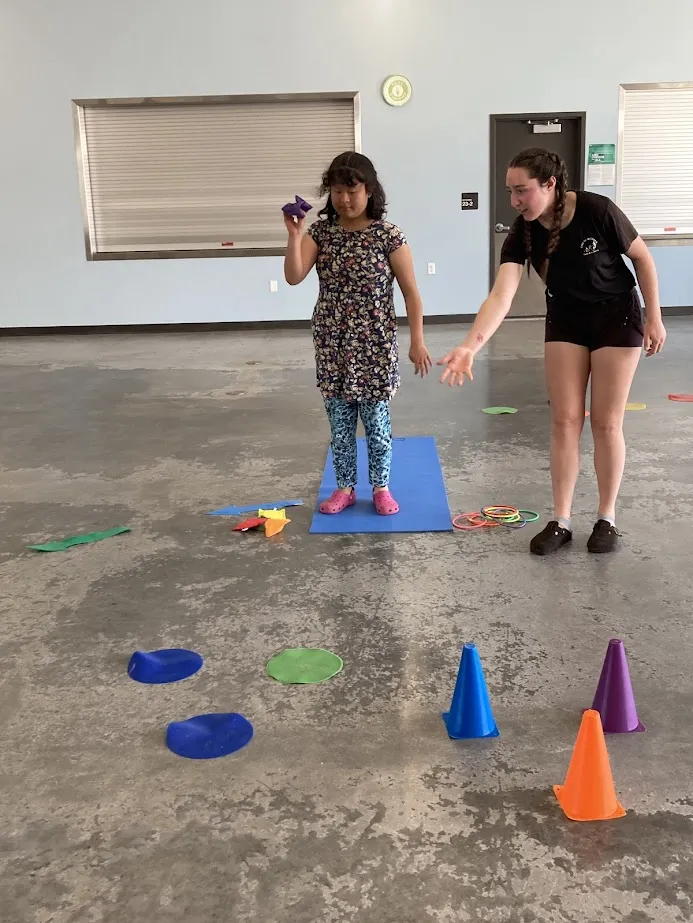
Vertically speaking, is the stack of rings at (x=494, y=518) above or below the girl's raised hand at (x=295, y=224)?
below

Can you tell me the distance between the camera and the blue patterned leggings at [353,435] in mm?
3254

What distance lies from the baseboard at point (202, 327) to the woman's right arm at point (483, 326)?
7361 mm

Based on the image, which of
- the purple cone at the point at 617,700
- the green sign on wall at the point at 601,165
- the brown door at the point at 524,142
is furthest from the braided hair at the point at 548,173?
the green sign on wall at the point at 601,165

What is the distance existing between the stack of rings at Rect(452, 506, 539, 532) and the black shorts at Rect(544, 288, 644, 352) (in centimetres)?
75

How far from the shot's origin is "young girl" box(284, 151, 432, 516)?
9.98 feet

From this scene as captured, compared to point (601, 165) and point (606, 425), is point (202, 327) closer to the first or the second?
point (601, 165)

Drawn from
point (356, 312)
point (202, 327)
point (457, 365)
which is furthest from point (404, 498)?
point (202, 327)

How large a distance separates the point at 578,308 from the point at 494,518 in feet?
2.93

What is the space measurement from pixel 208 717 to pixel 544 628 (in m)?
0.99

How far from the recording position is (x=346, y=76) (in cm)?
923

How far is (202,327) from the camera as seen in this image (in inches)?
396

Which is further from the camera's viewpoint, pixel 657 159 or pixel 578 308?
pixel 657 159

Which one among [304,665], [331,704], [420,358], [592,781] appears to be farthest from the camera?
[420,358]

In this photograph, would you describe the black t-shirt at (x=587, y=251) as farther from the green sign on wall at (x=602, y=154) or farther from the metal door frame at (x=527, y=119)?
the green sign on wall at (x=602, y=154)
